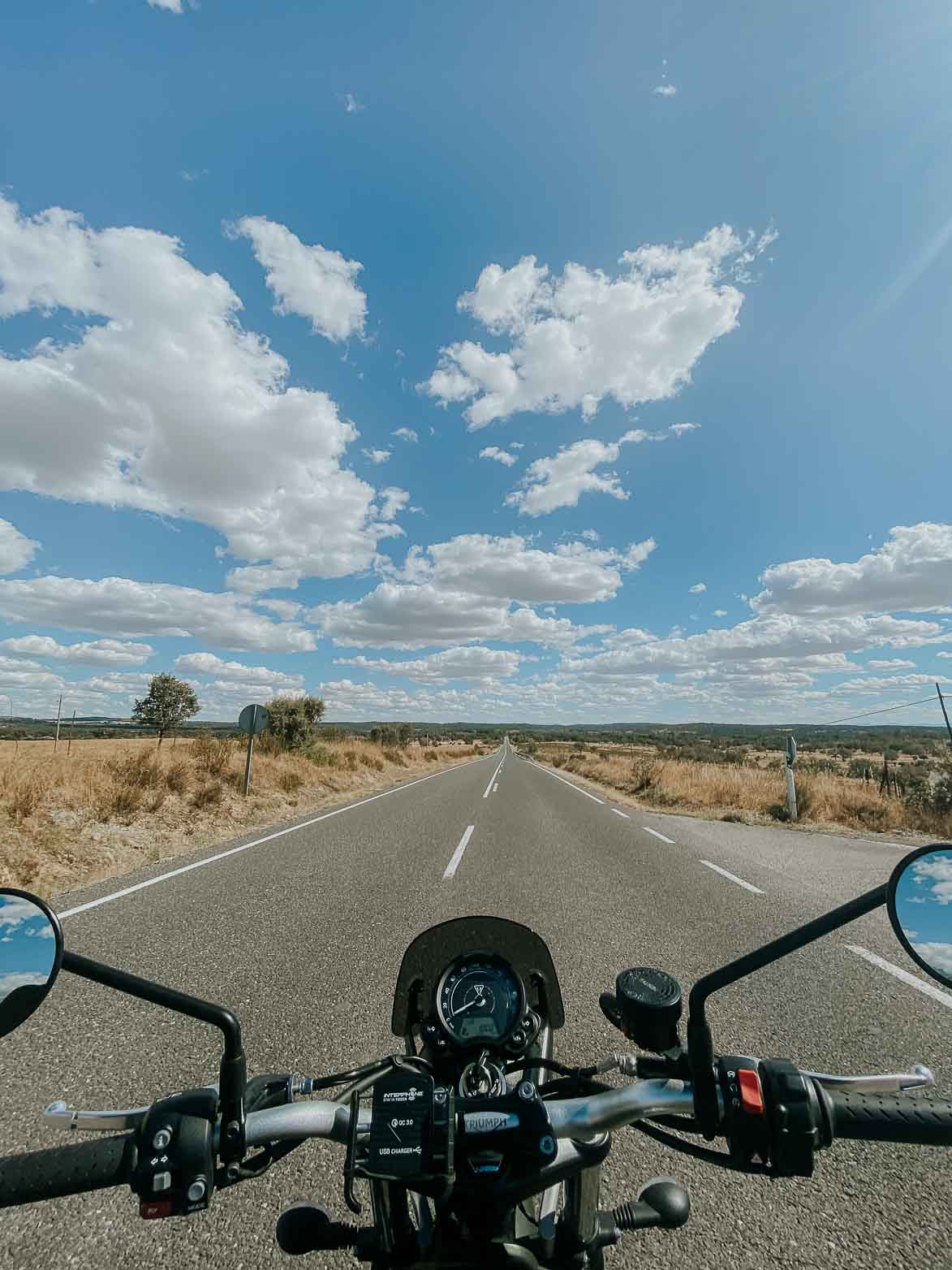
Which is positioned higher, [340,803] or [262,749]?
[262,749]

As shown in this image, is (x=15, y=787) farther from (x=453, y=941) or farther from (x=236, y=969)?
(x=453, y=941)

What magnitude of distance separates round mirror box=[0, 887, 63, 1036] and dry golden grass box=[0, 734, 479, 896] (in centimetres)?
638

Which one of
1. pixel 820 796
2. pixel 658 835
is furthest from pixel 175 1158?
pixel 820 796

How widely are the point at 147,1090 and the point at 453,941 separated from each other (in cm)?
209

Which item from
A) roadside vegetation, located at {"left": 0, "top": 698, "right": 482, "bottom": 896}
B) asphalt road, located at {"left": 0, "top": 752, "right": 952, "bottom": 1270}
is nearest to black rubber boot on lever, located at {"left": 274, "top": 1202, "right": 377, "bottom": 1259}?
asphalt road, located at {"left": 0, "top": 752, "right": 952, "bottom": 1270}

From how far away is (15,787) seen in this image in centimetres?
895

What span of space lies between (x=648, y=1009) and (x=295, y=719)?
90.0 ft

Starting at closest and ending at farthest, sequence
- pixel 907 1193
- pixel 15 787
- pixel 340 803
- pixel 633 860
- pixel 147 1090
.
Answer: pixel 907 1193 < pixel 147 1090 < pixel 633 860 < pixel 15 787 < pixel 340 803

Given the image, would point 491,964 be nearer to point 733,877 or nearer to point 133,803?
point 733,877

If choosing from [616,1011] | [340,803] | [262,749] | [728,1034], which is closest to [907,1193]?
[728,1034]

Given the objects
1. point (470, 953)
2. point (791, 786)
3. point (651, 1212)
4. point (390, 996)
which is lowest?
point (390, 996)

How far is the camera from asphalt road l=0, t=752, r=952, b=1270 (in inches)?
79.7

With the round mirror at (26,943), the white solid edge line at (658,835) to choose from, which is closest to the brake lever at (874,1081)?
the round mirror at (26,943)

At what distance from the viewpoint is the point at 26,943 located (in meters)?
1.44
